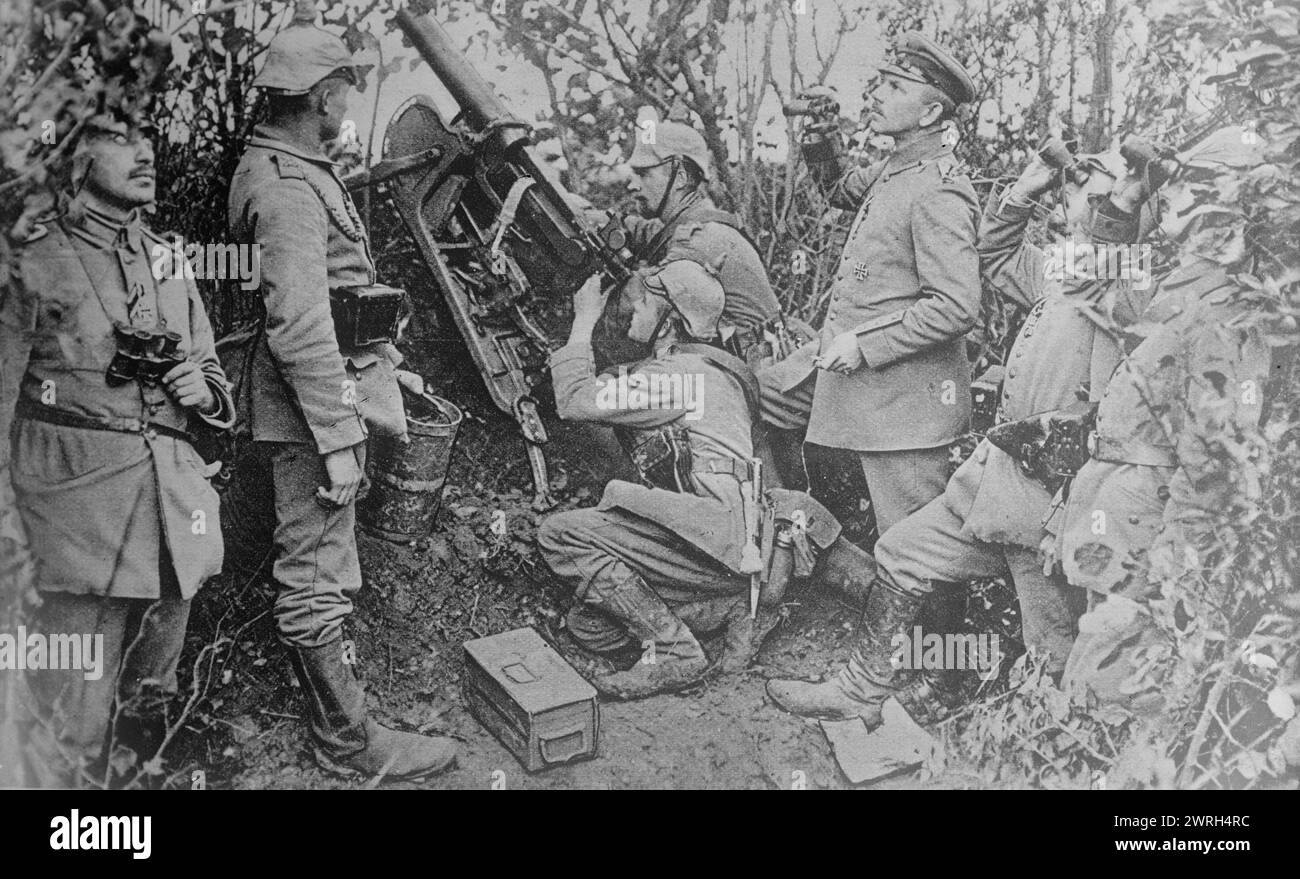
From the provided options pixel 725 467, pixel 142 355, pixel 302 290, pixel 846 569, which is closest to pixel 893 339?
pixel 725 467

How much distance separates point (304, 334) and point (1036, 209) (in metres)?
3.20

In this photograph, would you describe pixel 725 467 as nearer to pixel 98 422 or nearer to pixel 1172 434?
pixel 1172 434

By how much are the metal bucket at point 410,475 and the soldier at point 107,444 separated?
638mm

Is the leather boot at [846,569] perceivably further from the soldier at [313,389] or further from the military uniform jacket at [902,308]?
the soldier at [313,389]

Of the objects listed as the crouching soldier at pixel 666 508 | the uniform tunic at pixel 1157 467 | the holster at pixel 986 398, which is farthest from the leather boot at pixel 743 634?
the uniform tunic at pixel 1157 467

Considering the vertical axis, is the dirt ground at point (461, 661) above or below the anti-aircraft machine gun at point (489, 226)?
below

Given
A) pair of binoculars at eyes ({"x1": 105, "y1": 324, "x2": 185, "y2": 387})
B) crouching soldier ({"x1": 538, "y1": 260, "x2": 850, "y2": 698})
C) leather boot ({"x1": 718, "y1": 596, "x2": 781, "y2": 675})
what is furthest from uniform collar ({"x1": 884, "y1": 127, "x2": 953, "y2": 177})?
pair of binoculars at eyes ({"x1": 105, "y1": 324, "x2": 185, "y2": 387})

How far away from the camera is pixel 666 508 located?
225 inches

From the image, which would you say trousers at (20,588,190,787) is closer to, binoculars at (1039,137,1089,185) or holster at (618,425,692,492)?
holster at (618,425,692,492)

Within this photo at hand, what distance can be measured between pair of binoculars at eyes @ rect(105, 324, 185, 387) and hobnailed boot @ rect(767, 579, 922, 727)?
9.39ft

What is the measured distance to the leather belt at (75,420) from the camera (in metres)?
5.44

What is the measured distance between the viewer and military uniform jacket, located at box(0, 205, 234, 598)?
17.8 feet

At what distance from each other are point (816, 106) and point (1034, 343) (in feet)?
4.61
